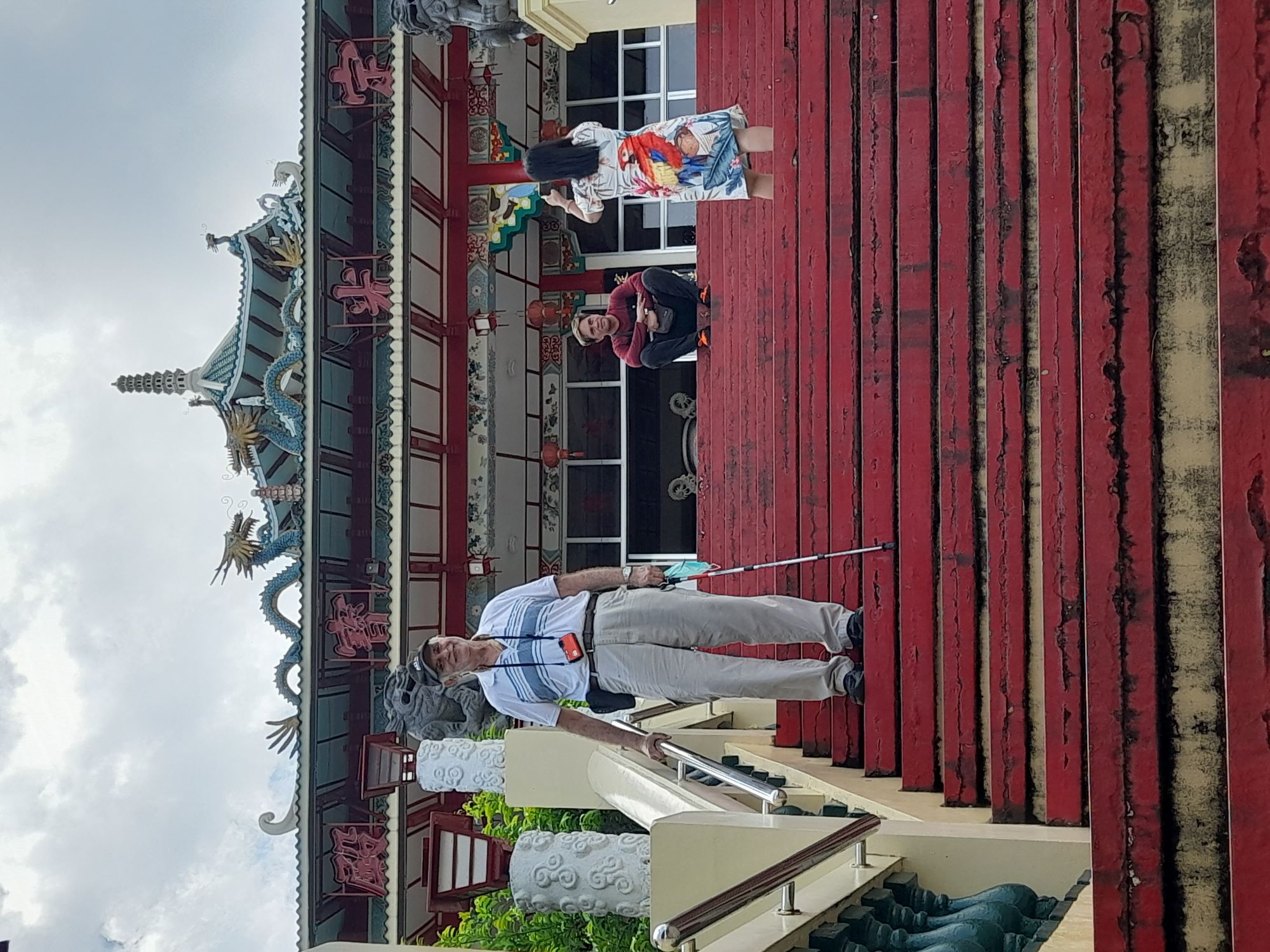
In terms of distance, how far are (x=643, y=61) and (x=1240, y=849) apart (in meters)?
12.2

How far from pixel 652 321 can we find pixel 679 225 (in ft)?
11.5

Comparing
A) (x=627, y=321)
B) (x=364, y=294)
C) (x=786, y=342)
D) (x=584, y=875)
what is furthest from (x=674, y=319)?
(x=584, y=875)

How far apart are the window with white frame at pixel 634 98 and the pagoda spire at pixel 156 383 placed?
475 cm

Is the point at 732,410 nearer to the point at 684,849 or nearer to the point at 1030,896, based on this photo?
the point at 684,849

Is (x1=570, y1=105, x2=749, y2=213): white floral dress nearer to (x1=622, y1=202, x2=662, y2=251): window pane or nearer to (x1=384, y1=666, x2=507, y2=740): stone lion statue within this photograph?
(x1=384, y1=666, x2=507, y2=740): stone lion statue

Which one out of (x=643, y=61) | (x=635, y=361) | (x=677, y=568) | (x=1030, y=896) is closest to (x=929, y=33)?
(x=677, y=568)

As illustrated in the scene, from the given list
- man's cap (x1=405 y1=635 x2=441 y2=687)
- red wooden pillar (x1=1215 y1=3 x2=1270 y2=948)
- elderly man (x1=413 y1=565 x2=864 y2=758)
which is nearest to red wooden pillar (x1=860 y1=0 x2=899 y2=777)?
elderly man (x1=413 y1=565 x2=864 y2=758)

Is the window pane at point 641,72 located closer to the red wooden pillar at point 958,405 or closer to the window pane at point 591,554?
the window pane at point 591,554

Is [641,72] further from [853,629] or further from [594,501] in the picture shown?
[853,629]

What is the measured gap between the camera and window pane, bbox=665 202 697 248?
1286 cm

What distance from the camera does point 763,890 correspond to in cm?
316

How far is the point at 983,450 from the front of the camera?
14.8ft

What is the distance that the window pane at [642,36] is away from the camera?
1286 cm

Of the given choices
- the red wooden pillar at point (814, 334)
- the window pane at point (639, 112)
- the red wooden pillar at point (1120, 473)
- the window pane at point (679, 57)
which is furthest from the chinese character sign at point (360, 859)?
the red wooden pillar at point (1120, 473)
